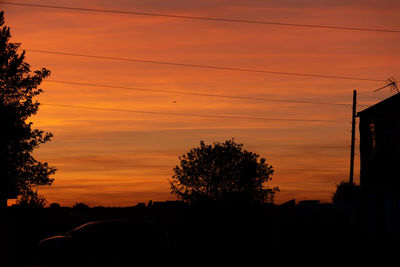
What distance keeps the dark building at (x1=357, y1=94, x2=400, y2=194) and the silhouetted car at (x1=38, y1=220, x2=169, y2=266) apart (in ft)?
52.7

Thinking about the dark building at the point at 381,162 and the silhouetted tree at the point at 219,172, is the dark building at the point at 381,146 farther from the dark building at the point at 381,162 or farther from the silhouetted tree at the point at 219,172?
the silhouetted tree at the point at 219,172

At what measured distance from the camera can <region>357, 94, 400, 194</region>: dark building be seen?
120 feet

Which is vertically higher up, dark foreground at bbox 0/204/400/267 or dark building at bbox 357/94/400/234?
dark building at bbox 357/94/400/234

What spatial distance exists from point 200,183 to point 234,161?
14.6 ft

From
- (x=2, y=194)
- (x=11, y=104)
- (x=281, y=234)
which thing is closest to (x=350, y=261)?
(x=281, y=234)

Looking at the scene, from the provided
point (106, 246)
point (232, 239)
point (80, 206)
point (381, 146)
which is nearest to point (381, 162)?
point (381, 146)

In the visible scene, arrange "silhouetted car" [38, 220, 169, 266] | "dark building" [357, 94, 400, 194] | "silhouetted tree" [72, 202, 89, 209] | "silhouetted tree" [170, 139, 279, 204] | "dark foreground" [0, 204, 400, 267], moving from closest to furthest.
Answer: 1. "silhouetted car" [38, 220, 169, 266]
2. "dark foreground" [0, 204, 400, 267]
3. "dark building" [357, 94, 400, 194]
4. "silhouetted tree" [170, 139, 279, 204]
5. "silhouetted tree" [72, 202, 89, 209]

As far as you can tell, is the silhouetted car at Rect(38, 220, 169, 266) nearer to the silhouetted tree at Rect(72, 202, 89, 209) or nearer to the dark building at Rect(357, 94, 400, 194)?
the dark building at Rect(357, 94, 400, 194)

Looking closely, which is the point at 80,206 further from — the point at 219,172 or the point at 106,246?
the point at 106,246

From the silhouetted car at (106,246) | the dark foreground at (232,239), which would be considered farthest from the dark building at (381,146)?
the silhouetted car at (106,246)

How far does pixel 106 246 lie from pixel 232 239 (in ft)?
45.1

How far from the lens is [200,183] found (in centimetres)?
7494

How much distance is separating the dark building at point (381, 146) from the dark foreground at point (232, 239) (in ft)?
7.96

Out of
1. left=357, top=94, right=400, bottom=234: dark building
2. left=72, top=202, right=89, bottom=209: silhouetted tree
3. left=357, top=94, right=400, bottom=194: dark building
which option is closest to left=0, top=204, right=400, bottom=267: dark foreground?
left=357, top=94, right=400, bottom=234: dark building
